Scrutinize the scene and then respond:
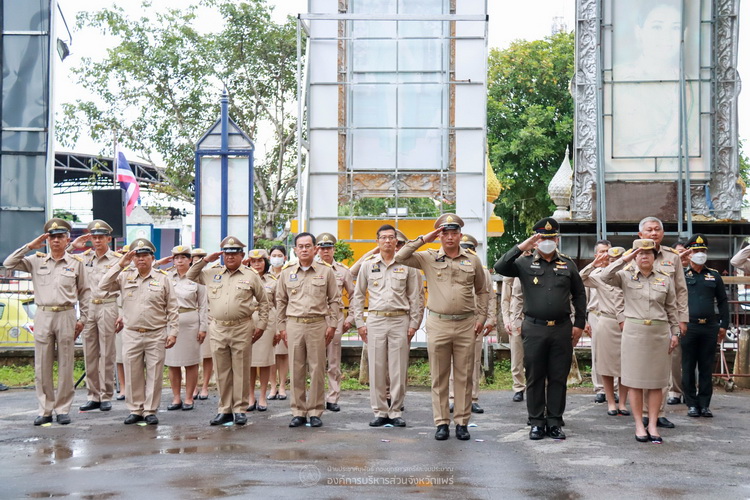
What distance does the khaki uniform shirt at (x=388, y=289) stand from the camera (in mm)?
10008

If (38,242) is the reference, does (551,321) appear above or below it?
below

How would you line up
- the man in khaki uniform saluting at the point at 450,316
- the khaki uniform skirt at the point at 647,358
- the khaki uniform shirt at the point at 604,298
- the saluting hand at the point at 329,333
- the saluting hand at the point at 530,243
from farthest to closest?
the khaki uniform shirt at the point at 604,298
the saluting hand at the point at 329,333
the man in khaki uniform saluting at the point at 450,316
the khaki uniform skirt at the point at 647,358
the saluting hand at the point at 530,243

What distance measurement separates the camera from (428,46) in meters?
16.5

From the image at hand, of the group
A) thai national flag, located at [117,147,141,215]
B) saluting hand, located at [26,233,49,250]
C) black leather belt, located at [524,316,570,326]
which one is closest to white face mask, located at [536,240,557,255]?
black leather belt, located at [524,316,570,326]

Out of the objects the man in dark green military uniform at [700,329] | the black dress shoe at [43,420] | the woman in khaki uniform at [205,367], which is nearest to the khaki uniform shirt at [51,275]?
the black dress shoe at [43,420]

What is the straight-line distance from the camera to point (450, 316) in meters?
9.05

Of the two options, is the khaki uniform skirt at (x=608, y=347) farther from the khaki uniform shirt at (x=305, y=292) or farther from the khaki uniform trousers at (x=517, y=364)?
the khaki uniform shirt at (x=305, y=292)

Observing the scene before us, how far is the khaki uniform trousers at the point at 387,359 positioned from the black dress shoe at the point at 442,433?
3.04ft

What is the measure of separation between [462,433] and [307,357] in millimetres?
1938

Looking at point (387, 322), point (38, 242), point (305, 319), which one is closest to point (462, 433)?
point (387, 322)

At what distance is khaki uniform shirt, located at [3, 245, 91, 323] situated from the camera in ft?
33.1

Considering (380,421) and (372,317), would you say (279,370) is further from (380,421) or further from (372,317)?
(380,421)

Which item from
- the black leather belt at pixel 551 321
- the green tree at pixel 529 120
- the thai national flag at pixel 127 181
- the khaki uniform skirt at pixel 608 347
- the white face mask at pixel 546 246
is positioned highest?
the green tree at pixel 529 120

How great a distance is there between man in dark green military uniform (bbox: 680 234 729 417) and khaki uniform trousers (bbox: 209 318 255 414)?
4855 mm
